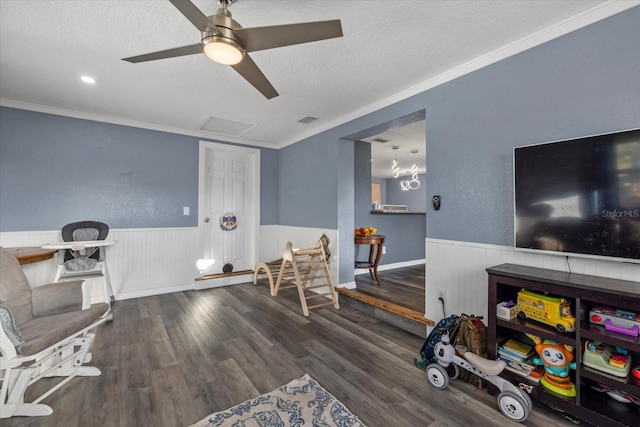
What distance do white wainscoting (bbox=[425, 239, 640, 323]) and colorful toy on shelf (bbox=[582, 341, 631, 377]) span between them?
0.43 m

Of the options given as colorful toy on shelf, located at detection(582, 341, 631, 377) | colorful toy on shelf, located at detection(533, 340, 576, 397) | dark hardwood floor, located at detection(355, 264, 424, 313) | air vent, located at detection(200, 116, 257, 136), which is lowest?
dark hardwood floor, located at detection(355, 264, 424, 313)

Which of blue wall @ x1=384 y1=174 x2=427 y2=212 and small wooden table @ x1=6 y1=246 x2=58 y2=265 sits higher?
blue wall @ x1=384 y1=174 x2=427 y2=212

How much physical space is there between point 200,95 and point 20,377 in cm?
277

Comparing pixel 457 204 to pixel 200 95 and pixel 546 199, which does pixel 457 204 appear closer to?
pixel 546 199

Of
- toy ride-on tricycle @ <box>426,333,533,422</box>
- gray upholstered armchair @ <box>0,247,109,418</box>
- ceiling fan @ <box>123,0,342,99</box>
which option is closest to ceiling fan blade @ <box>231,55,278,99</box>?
ceiling fan @ <box>123,0,342,99</box>

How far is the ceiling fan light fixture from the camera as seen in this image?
4.36ft

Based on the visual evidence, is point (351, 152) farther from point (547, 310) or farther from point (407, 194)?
point (407, 194)

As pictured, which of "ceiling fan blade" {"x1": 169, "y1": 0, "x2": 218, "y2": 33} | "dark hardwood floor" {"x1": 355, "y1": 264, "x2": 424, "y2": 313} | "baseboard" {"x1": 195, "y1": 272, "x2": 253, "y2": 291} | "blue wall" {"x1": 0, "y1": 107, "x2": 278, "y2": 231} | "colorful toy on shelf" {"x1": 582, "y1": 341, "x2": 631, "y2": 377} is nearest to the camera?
"ceiling fan blade" {"x1": 169, "y1": 0, "x2": 218, "y2": 33}

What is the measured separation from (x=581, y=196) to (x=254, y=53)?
256cm

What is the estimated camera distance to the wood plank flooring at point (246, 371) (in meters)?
1.61

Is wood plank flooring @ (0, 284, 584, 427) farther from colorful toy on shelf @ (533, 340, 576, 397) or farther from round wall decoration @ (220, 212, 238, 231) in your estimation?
round wall decoration @ (220, 212, 238, 231)

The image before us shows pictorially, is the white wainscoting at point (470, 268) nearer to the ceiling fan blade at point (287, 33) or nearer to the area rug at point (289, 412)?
the area rug at point (289, 412)

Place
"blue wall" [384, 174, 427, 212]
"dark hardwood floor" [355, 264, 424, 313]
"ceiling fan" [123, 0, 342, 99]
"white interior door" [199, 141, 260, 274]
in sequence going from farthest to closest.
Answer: "blue wall" [384, 174, 427, 212], "white interior door" [199, 141, 260, 274], "dark hardwood floor" [355, 264, 424, 313], "ceiling fan" [123, 0, 342, 99]

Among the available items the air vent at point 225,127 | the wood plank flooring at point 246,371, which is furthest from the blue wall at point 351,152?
the wood plank flooring at point 246,371
